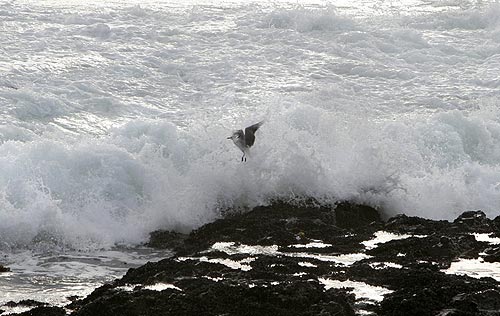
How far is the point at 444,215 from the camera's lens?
15.5 meters

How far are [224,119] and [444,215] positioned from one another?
207 inches

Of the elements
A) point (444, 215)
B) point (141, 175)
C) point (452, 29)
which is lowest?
point (444, 215)

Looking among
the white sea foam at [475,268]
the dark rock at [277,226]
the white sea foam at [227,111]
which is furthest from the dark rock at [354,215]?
the white sea foam at [475,268]

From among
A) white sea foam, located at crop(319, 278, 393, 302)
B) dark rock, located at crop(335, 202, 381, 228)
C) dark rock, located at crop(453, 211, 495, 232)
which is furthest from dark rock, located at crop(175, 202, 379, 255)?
white sea foam, located at crop(319, 278, 393, 302)

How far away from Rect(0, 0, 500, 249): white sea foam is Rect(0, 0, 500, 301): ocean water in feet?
0.12

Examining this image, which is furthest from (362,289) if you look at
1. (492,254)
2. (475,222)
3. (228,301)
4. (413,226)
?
(475,222)

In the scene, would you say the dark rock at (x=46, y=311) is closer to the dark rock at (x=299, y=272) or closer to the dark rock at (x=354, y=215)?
the dark rock at (x=299, y=272)

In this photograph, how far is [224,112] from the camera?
19.9 m

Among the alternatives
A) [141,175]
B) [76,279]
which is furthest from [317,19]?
[76,279]

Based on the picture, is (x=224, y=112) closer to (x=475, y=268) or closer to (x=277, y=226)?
(x=277, y=226)

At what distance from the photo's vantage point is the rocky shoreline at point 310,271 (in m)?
9.02

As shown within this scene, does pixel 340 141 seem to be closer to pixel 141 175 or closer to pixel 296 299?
pixel 141 175

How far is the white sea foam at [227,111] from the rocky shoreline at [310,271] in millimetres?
1362

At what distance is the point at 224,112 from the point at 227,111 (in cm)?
8
